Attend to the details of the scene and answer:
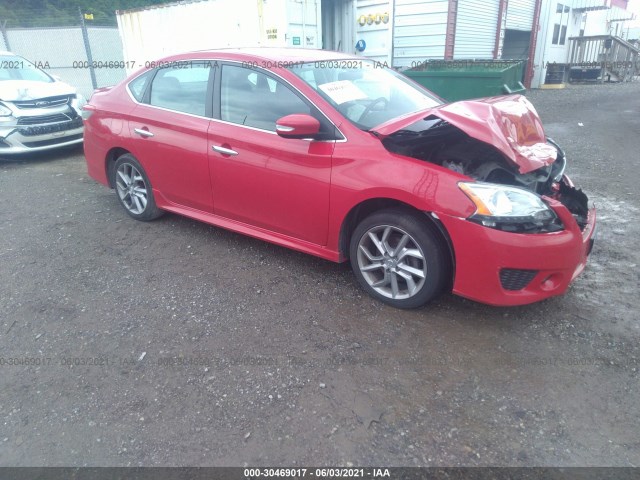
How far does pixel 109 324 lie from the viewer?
3.08 meters

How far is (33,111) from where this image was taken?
7215mm

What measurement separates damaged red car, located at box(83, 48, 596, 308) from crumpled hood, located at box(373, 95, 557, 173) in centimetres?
1

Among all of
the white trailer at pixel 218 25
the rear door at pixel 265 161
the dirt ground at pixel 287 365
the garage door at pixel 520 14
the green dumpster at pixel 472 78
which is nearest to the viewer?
the dirt ground at pixel 287 365

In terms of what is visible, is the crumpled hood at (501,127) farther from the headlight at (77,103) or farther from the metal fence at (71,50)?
the metal fence at (71,50)

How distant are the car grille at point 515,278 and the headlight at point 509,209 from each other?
0.24 metres

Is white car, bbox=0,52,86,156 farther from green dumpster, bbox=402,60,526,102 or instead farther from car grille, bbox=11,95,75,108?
green dumpster, bbox=402,60,526,102

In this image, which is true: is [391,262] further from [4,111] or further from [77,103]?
[77,103]

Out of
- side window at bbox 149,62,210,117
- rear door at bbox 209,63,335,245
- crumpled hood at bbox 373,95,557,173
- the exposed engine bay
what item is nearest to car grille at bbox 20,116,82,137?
side window at bbox 149,62,210,117

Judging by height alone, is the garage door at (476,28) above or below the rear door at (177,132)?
above

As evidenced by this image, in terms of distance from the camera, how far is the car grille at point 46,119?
7117 millimetres

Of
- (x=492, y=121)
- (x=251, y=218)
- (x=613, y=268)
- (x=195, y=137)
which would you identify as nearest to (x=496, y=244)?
(x=492, y=121)

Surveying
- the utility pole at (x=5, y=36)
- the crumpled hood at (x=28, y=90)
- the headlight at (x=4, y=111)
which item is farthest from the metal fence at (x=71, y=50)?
the headlight at (x=4, y=111)

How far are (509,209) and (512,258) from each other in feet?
0.93

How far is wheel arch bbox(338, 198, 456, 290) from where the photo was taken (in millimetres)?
2852
